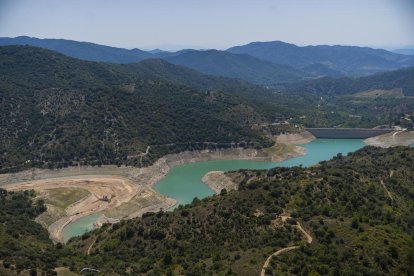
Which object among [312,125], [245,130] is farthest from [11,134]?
[312,125]

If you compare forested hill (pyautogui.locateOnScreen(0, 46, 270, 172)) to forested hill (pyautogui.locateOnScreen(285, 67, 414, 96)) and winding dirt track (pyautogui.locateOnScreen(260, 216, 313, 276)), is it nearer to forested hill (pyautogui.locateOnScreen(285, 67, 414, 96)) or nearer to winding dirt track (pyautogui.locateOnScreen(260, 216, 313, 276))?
winding dirt track (pyautogui.locateOnScreen(260, 216, 313, 276))

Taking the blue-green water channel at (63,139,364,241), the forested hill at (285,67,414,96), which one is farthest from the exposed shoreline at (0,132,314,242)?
the forested hill at (285,67,414,96)

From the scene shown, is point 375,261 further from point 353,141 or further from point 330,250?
point 353,141

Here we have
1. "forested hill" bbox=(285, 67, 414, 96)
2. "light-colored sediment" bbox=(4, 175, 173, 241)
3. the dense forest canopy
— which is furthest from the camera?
"forested hill" bbox=(285, 67, 414, 96)

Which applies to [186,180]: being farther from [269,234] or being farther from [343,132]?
[343,132]

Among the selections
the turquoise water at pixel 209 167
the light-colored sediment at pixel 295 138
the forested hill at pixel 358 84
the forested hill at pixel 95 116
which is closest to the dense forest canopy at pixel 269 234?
the turquoise water at pixel 209 167

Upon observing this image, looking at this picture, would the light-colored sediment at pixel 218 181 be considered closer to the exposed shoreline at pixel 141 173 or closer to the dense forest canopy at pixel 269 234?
the exposed shoreline at pixel 141 173
